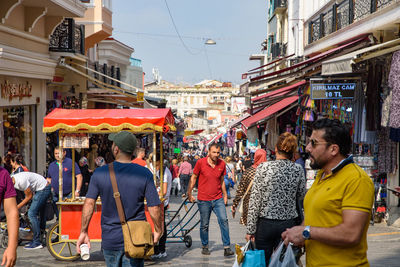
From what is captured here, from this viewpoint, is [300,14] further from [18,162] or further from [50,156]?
[18,162]

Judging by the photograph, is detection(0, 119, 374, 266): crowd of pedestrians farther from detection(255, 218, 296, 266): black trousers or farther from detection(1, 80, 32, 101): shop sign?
detection(1, 80, 32, 101): shop sign

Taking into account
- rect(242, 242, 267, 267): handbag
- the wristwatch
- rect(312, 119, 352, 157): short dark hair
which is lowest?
rect(242, 242, 267, 267): handbag

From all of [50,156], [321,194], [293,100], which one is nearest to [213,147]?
[321,194]

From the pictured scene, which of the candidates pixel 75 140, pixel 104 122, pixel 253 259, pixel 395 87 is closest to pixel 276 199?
pixel 253 259

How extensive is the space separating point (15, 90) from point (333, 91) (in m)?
8.43

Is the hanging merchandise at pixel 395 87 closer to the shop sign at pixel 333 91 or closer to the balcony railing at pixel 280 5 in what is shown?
the shop sign at pixel 333 91

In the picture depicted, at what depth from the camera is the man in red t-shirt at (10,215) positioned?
475cm

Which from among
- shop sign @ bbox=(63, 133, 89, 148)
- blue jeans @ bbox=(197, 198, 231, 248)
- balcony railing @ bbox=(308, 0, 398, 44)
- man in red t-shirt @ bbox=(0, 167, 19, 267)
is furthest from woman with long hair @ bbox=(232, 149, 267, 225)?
balcony railing @ bbox=(308, 0, 398, 44)

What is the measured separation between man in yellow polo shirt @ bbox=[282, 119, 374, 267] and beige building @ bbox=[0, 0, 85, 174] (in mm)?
11696

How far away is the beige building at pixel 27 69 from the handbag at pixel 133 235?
392 inches

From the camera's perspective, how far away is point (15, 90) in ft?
53.1

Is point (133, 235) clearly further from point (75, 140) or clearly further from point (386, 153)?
point (386, 153)

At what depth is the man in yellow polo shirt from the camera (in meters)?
3.57

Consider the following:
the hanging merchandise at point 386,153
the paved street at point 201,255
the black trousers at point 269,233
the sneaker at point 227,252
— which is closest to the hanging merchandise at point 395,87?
the hanging merchandise at point 386,153
